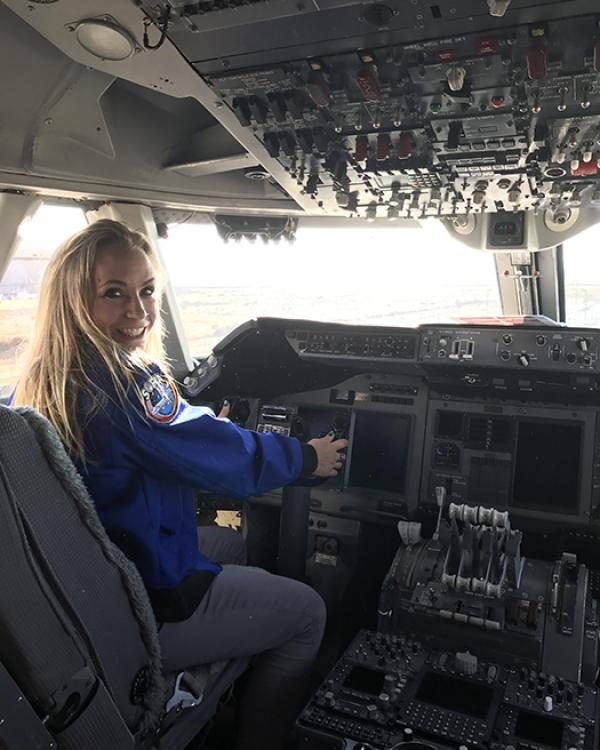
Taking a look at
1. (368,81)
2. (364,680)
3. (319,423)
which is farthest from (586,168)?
(364,680)

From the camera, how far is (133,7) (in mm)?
1320

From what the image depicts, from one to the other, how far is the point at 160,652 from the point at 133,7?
1.41 m

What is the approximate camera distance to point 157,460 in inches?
55.9

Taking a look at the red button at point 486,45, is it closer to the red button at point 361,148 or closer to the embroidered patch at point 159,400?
the red button at point 361,148

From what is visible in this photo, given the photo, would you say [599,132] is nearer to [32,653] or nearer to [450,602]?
[450,602]

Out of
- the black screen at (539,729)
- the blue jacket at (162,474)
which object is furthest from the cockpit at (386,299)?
the blue jacket at (162,474)

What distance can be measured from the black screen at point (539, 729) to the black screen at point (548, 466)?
94cm

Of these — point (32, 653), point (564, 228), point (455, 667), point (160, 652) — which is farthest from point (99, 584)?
point (564, 228)

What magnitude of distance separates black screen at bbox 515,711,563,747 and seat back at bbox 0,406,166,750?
0.90 meters

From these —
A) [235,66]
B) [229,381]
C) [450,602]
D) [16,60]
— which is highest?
[16,60]

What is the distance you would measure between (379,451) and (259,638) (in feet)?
3.92

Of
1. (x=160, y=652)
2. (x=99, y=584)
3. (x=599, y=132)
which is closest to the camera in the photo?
(x=99, y=584)

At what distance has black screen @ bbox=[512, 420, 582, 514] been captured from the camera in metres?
2.35

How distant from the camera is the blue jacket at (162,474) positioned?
4.59 feet
